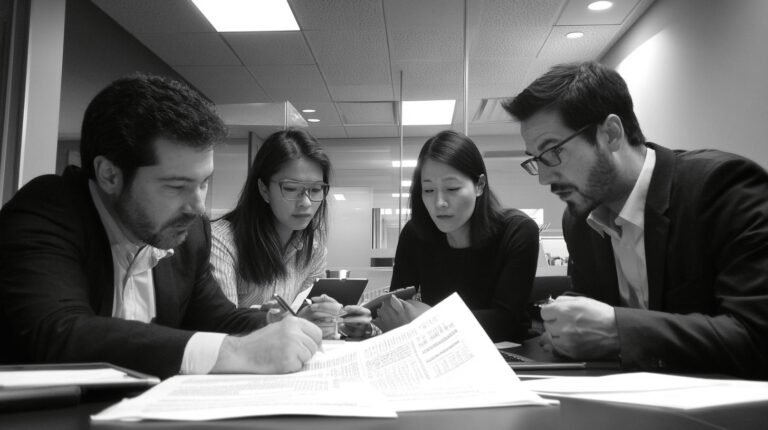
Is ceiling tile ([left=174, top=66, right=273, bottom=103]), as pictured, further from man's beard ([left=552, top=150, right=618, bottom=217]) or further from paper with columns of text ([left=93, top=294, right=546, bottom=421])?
paper with columns of text ([left=93, top=294, right=546, bottom=421])

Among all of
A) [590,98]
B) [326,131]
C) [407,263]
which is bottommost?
[407,263]

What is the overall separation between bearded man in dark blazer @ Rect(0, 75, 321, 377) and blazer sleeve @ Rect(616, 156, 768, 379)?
1.70 ft

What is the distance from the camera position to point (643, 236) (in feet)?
3.41

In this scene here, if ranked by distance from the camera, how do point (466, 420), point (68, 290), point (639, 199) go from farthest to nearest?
1. point (639, 199)
2. point (68, 290)
3. point (466, 420)

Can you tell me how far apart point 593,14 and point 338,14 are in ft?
5.40

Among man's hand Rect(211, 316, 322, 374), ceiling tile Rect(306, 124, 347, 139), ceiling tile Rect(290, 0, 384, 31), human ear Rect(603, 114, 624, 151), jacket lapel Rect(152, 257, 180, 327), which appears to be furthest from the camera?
ceiling tile Rect(306, 124, 347, 139)

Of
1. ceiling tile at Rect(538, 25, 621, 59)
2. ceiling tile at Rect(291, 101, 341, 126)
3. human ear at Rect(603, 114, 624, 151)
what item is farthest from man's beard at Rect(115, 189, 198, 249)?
ceiling tile at Rect(291, 101, 341, 126)

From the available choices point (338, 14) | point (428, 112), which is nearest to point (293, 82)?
point (338, 14)

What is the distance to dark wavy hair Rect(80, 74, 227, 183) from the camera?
957mm

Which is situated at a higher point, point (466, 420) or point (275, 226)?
point (275, 226)

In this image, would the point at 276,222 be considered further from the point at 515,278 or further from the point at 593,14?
the point at 593,14

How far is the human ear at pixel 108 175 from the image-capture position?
0.97 metres

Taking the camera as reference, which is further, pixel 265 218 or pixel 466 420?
pixel 265 218

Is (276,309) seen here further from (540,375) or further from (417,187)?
(417,187)
